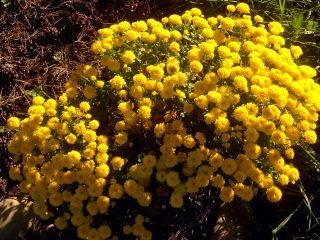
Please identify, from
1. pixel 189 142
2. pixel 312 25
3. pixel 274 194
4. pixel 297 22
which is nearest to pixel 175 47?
pixel 189 142

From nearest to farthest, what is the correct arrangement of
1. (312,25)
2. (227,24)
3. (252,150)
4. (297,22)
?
(252,150) < (227,24) < (297,22) < (312,25)

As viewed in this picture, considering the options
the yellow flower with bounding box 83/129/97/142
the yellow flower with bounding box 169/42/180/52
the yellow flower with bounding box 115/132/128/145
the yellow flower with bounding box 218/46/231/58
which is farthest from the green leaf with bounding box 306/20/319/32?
the yellow flower with bounding box 83/129/97/142

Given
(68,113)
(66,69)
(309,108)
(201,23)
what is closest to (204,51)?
(201,23)

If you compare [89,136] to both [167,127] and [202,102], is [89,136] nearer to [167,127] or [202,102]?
[167,127]

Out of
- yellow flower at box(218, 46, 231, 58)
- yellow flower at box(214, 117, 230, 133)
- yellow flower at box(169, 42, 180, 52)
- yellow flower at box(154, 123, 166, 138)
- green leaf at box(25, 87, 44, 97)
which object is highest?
yellow flower at box(218, 46, 231, 58)

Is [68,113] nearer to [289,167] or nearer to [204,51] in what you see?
[204,51]

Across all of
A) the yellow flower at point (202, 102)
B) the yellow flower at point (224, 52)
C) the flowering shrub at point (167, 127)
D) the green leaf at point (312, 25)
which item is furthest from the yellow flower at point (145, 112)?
the green leaf at point (312, 25)

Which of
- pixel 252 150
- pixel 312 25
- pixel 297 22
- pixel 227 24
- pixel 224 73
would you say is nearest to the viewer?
pixel 252 150

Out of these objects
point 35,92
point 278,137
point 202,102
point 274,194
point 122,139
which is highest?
point 202,102

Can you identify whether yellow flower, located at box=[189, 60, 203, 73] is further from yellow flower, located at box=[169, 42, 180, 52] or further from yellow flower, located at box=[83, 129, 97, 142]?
yellow flower, located at box=[83, 129, 97, 142]
